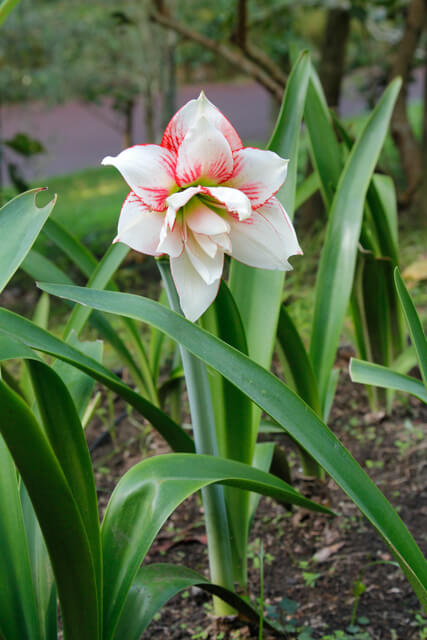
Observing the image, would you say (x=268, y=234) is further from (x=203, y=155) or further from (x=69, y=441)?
(x=69, y=441)

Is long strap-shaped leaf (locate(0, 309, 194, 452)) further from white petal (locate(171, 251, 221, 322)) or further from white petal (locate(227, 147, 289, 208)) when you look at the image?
white petal (locate(227, 147, 289, 208))

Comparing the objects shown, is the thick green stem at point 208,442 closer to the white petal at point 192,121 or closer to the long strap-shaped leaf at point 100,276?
the white petal at point 192,121

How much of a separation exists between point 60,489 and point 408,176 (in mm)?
3593

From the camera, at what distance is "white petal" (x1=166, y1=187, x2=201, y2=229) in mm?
793

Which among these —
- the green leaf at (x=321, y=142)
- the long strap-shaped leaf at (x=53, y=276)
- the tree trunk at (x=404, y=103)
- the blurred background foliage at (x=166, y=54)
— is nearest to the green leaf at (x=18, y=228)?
the long strap-shaped leaf at (x=53, y=276)

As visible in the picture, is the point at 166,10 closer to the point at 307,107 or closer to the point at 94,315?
the point at 307,107

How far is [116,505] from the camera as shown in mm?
901

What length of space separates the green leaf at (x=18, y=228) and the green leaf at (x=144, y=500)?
0.31 metres

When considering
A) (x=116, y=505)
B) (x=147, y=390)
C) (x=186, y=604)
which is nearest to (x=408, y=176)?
(x=147, y=390)

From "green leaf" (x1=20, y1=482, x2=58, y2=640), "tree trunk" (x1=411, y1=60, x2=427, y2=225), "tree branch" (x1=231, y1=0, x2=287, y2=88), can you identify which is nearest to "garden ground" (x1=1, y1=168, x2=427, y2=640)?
"green leaf" (x1=20, y1=482, x2=58, y2=640)

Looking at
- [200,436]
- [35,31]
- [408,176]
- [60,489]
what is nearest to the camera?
[60,489]

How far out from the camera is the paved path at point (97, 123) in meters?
6.20

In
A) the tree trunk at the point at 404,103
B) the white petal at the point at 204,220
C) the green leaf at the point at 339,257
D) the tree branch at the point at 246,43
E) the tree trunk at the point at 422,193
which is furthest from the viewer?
the tree trunk at the point at 422,193

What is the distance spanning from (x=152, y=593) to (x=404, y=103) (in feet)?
11.2
